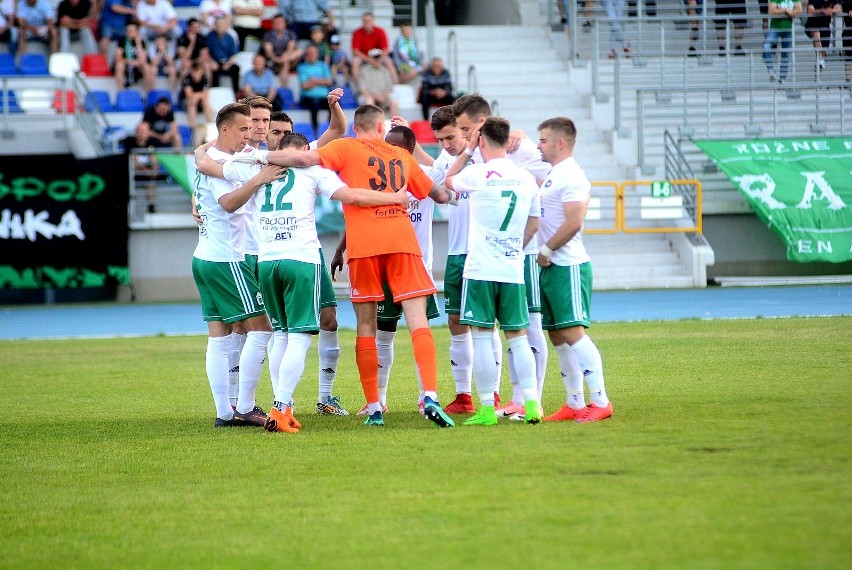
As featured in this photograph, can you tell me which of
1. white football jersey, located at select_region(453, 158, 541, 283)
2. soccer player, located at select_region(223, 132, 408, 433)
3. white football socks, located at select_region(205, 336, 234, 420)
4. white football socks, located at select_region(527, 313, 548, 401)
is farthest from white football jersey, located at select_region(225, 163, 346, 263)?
white football socks, located at select_region(527, 313, 548, 401)

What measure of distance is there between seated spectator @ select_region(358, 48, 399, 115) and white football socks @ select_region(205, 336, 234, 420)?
1616 centimetres

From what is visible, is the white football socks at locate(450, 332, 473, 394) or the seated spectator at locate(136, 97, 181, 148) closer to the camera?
the white football socks at locate(450, 332, 473, 394)

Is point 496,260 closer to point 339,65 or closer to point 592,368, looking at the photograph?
point 592,368

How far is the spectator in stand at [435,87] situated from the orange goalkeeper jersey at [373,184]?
16.1 metres

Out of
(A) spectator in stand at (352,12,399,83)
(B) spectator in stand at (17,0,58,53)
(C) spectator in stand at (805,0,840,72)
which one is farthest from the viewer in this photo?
(C) spectator in stand at (805,0,840,72)

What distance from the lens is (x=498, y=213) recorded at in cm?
861

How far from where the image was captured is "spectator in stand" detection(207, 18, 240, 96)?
25141 millimetres

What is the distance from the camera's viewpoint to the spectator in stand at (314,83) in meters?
24.5

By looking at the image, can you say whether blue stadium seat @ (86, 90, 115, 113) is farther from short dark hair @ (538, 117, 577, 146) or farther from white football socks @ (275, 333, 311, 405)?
short dark hair @ (538, 117, 577, 146)

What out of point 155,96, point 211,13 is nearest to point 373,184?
A: point 155,96

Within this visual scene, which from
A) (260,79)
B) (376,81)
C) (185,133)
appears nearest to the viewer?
(185,133)

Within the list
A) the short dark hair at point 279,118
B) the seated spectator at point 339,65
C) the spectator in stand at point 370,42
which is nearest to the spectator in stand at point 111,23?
the seated spectator at point 339,65

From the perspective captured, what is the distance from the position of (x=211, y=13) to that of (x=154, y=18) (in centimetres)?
116

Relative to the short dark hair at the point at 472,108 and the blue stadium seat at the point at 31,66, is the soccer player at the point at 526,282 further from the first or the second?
the blue stadium seat at the point at 31,66
